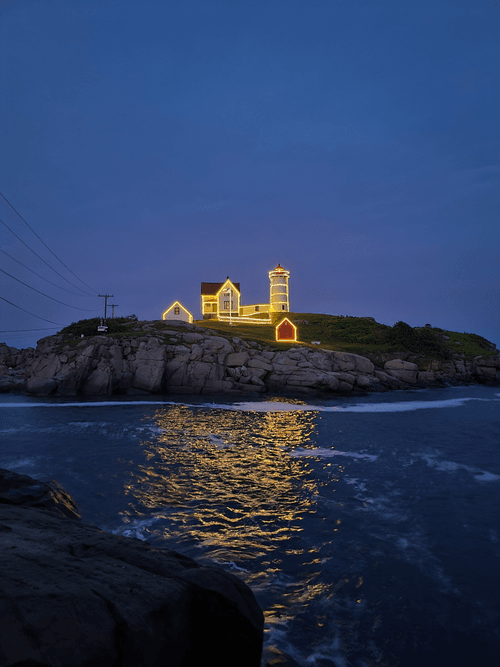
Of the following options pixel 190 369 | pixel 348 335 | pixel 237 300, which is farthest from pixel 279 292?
pixel 190 369

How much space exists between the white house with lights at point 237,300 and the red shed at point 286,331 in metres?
18.7

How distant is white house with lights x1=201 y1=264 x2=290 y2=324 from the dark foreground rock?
79874 mm

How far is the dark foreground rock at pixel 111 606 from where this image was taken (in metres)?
4.01

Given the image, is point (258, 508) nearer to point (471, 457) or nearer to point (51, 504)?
point (51, 504)

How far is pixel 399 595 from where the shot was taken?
9078mm

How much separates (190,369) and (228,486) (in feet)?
103

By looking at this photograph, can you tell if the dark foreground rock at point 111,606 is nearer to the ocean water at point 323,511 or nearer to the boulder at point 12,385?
the ocean water at point 323,511

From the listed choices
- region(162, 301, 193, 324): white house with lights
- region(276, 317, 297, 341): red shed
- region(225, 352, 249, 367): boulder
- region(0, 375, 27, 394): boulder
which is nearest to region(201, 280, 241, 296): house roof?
region(162, 301, 193, 324): white house with lights

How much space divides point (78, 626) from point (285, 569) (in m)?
6.82

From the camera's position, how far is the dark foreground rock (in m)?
4.01

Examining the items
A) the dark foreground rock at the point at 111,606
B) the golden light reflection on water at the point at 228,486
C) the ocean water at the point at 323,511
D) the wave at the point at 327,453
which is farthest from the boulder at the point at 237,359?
the dark foreground rock at the point at 111,606

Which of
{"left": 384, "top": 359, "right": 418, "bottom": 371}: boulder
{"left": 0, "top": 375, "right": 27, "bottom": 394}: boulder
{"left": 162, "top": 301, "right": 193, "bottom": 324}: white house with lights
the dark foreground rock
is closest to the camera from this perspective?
the dark foreground rock

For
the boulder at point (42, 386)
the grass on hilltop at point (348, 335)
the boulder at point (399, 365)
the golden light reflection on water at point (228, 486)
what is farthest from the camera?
the grass on hilltop at point (348, 335)

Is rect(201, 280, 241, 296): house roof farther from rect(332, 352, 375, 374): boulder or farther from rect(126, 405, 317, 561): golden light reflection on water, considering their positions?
rect(126, 405, 317, 561): golden light reflection on water
